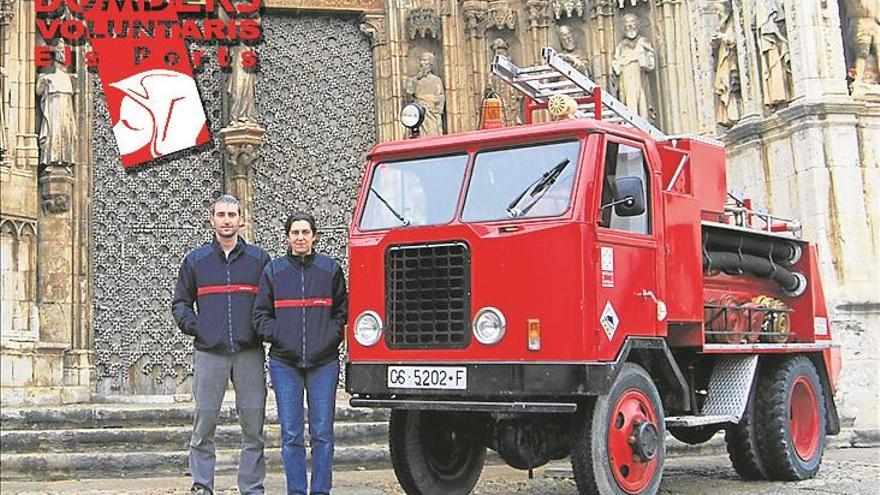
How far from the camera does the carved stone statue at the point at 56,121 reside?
11477 mm

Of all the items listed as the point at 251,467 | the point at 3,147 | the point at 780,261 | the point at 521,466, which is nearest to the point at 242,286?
the point at 251,467

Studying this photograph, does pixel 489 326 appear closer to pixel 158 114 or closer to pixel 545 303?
pixel 545 303

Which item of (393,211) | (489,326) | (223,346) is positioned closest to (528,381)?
(489,326)

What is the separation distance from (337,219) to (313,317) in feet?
23.8

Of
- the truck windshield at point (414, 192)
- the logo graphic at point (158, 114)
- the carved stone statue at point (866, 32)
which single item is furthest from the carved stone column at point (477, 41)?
the truck windshield at point (414, 192)

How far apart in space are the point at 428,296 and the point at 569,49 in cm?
782

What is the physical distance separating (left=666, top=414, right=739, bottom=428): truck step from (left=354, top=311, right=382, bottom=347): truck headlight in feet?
6.32

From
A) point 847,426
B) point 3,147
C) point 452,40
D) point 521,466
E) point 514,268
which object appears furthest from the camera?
point 452,40

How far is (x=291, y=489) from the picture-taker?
19.2 feet

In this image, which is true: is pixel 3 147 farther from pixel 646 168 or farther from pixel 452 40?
pixel 646 168

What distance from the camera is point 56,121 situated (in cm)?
1157

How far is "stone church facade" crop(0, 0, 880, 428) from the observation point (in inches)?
419

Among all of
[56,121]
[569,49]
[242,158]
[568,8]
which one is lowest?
[242,158]

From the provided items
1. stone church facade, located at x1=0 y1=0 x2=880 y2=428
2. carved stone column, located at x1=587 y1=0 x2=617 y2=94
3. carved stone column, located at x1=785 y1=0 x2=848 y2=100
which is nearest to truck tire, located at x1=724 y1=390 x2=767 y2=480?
stone church facade, located at x1=0 y1=0 x2=880 y2=428
